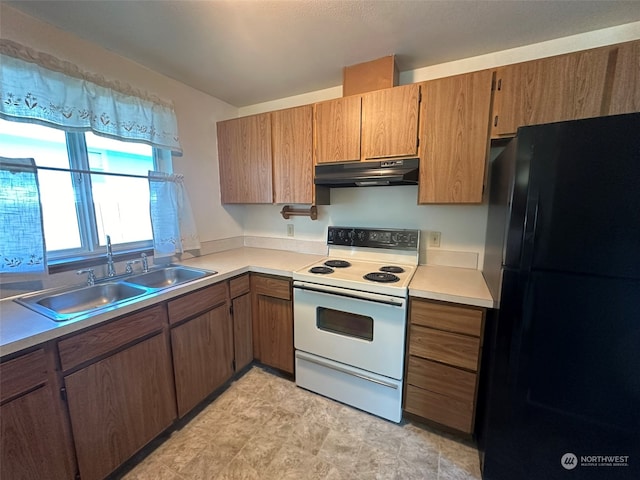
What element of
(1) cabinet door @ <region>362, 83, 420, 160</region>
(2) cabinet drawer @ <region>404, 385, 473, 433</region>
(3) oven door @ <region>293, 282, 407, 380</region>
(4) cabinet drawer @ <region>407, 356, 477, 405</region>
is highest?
(1) cabinet door @ <region>362, 83, 420, 160</region>

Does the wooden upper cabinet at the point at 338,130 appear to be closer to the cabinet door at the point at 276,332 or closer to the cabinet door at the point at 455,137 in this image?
the cabinet door at the point at 455,137

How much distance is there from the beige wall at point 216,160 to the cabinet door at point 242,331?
827 millimetres

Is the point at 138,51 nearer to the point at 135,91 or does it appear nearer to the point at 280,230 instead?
the point at 135,91

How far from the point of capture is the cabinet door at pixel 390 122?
1.67m

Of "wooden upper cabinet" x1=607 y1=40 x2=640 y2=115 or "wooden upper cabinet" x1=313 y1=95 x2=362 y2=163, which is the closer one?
"wooden upper cabinet" x1=607 y1=40 x2=640 y2=115

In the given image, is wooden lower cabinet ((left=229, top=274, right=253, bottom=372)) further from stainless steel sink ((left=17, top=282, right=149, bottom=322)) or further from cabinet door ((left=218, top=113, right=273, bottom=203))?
cabinet door ((left=218, top=113, right=273, bottom=203))

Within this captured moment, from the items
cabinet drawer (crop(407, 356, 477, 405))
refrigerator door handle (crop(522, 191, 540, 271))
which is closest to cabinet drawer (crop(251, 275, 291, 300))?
cabinet drawer (crop(407, 356, 477, 405))

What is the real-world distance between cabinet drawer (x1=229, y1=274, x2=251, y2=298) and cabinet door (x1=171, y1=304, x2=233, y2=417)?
4.7 inches

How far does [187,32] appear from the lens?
4.89 ft

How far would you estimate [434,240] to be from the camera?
2002 millimetres

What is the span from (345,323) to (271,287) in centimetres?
63

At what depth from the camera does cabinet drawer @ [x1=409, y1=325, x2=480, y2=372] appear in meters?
1.42

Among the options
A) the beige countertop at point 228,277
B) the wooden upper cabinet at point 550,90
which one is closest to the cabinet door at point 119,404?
the beige countertop at point 228,277

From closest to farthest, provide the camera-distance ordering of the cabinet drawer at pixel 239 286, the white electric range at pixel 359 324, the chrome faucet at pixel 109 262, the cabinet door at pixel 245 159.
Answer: the white electric range at pixel 359 324 → the chrome faucet at pixel 109 262 → the cabinet drawer at pixel 239 286 → the cabinet door at pixel 245 159
